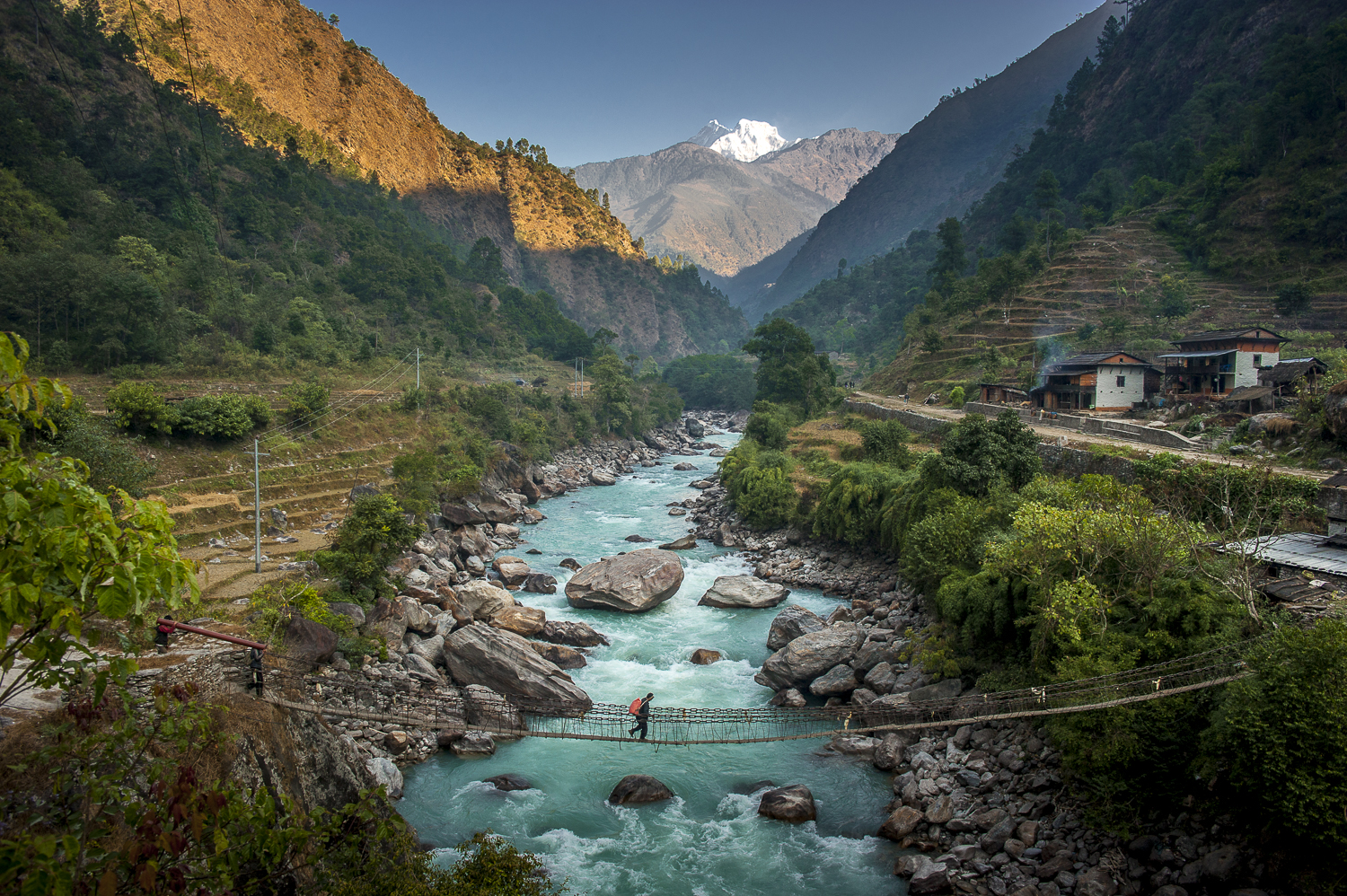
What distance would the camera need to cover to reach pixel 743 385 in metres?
73.4

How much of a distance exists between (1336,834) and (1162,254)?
158ft

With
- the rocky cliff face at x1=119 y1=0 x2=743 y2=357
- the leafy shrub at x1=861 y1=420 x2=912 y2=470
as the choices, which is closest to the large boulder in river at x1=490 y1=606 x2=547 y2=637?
the leafy shrub at x1=861 y1=420 x2=912 y2=470

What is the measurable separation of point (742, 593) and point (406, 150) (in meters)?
83.8

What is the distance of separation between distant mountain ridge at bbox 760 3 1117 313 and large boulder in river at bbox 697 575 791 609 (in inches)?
5851

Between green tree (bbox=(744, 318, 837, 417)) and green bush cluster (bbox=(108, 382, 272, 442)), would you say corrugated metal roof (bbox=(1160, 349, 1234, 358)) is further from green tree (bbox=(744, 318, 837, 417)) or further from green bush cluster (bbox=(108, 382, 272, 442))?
green bush cluster (bbox=(108, 382, 272, 442))

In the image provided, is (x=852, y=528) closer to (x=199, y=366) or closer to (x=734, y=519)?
(x=734, y=519)

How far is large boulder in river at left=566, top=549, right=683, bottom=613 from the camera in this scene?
1914 cm

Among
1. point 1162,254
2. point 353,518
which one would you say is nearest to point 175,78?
point 353,518

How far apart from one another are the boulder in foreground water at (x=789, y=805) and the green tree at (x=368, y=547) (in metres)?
10.1

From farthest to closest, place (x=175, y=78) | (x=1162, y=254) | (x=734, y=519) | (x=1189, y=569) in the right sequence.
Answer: (x=175, y=78)
(x=1162, y=254)
(x=734, y=519)
(x=1189, y=569)

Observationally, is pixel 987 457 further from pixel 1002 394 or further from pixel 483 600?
pixel 1002 394

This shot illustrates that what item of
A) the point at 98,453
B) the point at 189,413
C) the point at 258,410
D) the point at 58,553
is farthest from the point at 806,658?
the point at 258,410

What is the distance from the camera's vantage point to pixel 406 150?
83.8 m

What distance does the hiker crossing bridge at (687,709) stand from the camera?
30.9ft
